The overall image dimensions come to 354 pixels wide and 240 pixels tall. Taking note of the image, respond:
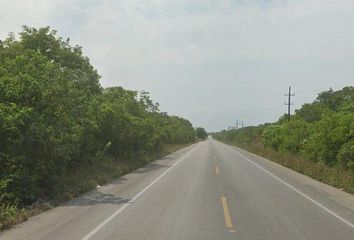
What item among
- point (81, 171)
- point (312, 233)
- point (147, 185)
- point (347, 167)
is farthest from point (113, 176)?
point (312, 233)

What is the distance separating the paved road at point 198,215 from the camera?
1021cm

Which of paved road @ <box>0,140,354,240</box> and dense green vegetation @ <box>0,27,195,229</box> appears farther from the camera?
dense green vegetation @ <box>0,27,195,229</box>

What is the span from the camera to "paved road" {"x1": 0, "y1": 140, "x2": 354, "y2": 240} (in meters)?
10.2

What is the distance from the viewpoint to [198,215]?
1254 centimetres

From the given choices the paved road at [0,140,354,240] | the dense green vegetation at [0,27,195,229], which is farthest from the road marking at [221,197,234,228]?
the dense green vegetation at [0,27,195,229]

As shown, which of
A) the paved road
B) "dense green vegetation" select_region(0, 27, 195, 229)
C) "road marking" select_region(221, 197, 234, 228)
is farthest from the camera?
"dense green vegetation" select_region(0, 27, 195, 229)

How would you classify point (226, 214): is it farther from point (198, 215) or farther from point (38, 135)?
point (38, 135)

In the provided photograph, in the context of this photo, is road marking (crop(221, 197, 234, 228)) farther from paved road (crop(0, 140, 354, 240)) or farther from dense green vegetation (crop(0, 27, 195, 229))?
dense green vegetation (crop(0, 27, 195, 229))

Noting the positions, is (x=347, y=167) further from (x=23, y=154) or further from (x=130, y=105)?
(x=130, y=105)

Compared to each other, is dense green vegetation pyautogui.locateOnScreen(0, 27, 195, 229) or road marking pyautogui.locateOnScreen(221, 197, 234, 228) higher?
dense green vegetation pyautogui.locateOnScreen(0, 27, 195, 229)

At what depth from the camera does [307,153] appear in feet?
119

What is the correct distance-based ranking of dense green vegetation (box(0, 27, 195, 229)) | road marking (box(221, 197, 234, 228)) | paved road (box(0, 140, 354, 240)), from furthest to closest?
dense green vegetation (box(0, 27, 195, 229)) → road marking (box(221, 197, 234, 228)) → paved road (box(0, 140, 354, 240))

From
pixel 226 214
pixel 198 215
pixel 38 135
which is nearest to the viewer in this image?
pixel 198 215

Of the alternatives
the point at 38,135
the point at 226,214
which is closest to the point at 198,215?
the point at 226,214
